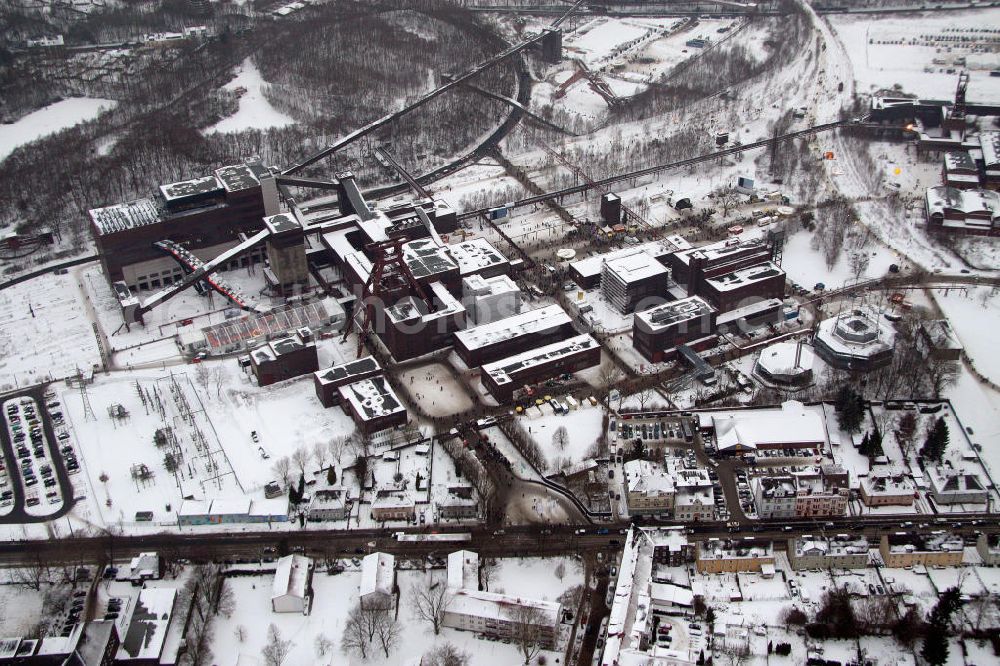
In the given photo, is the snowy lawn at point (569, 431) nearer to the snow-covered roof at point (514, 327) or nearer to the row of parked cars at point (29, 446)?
the snow-covered roof at point (514, 327)

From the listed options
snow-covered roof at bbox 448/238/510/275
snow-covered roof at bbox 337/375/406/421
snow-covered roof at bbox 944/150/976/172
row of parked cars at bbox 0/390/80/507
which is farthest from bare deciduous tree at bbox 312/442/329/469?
snow-covered roof at bbox 944/150/976/172

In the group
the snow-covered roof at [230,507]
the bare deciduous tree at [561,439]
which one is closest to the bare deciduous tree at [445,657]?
the snow-covered roof at [230,507]

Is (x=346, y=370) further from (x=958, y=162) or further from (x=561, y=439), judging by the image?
(x=958, y=162)

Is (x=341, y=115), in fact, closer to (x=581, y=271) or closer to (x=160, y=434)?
(x=581, y=271)

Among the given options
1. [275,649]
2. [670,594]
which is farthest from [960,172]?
[275,649]

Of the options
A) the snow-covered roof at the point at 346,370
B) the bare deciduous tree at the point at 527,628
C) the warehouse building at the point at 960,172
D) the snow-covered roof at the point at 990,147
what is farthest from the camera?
the snow-covered roof at the point at 990,147

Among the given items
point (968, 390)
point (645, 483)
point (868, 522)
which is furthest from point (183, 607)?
point (968, 390)
